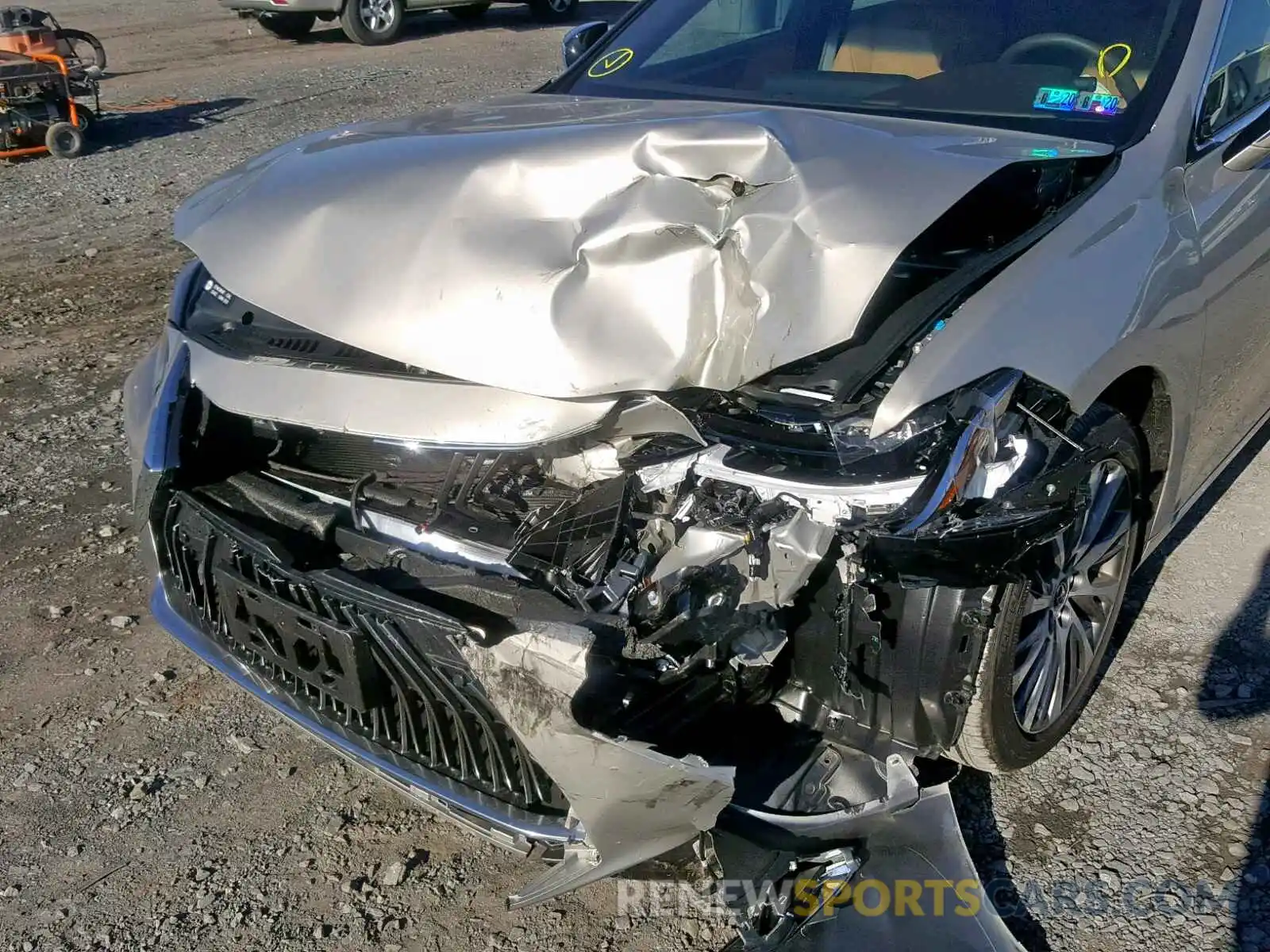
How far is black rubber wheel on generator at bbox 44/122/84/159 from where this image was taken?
865 cm

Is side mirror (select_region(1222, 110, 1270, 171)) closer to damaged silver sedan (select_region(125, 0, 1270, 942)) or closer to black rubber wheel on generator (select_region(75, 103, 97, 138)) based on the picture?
damaged silver sedan (select_region(125, 0, 1270, 942))

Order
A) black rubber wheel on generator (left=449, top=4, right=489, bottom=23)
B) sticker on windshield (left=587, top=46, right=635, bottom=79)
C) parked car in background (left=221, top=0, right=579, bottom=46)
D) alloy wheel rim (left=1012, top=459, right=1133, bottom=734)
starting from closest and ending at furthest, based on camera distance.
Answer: alloy wheel rim (left=1012, top=459, right=1133, bottom=734)
sticker on windshield (left=587, top=46, right=635, bottom=79)
parked car in background (left=221, top=0, right=579, bottom=46)
black rubber wheel on generator (left=449, top=4, right=489, bottom=23)

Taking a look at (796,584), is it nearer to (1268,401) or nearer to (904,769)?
(904,769)

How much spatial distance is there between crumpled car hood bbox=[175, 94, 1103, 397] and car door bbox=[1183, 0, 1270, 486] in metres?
0.39

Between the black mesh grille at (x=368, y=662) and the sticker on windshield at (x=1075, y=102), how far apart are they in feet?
6.65

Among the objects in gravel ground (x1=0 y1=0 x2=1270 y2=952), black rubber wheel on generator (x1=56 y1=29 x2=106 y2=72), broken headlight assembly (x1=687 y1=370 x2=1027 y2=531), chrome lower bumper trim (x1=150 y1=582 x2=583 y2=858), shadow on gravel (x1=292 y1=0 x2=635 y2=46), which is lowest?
shadow on gravel (x1=292 y1=0 x2=635 y2=46)

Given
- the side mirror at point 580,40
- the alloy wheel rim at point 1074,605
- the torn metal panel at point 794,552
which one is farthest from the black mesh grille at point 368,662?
the side mirror at point 580,40

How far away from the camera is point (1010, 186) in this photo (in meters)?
2.61

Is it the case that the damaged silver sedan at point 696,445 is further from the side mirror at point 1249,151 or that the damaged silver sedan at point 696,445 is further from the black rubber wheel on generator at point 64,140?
the black rubber wheel on generator at point 64,140

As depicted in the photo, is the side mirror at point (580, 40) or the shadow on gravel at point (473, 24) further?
the shadow on gravel at point (473, 24)

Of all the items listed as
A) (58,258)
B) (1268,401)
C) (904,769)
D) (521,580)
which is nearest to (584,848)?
(521,580)

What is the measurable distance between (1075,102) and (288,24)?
13413mm

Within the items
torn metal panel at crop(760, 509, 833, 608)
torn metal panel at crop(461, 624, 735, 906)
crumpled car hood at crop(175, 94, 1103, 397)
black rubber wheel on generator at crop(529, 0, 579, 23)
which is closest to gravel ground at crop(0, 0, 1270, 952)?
torn metal panel at crop(461, 624, 735, 906)

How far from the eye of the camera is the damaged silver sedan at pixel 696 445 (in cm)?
206
